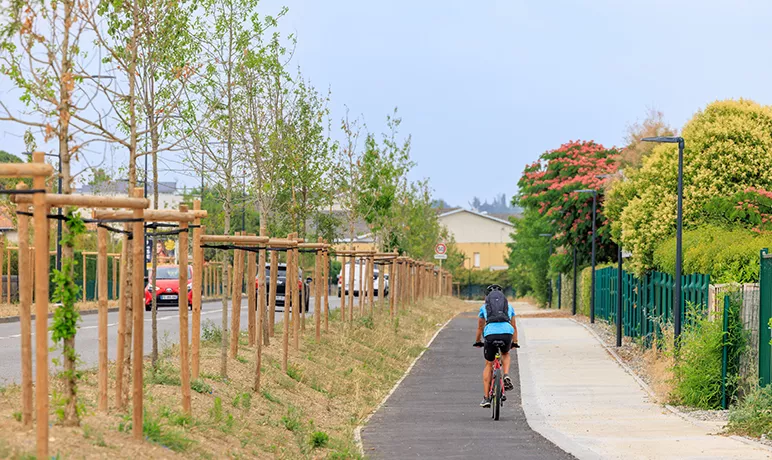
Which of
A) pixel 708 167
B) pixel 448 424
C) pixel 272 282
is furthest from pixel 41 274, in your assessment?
pixel 708 167

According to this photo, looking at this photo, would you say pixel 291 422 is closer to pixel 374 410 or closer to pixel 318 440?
pixel 318 440

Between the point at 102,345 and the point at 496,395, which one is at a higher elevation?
the point at 102,345

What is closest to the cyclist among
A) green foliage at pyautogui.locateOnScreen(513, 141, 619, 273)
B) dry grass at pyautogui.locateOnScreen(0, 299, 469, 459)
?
Answer: dry grass at pyautogui.locateOnScreen(0, 299, 469, 459)

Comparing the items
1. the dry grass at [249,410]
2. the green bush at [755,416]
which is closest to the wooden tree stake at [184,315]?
the dry grass at [249,410]

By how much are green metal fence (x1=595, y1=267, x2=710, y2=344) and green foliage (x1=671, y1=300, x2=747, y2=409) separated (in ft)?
A: 5.65

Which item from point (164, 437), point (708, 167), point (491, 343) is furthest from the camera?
point (708, 167)

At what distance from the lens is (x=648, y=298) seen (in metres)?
27.7

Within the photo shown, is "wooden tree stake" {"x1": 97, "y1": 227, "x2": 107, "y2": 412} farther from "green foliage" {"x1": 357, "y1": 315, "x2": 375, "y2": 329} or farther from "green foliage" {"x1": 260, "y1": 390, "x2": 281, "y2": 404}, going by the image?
"green foliage" {"x1": 357, "y1": 315, "x2": 375, "y2": 329}

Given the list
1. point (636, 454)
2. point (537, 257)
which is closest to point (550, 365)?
point (636, 454)

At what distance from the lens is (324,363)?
20109mm

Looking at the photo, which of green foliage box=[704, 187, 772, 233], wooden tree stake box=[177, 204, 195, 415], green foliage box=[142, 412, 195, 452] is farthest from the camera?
green foliage box=[704, 187, 772, 233]

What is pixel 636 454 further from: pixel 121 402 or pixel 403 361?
pixel 403 361

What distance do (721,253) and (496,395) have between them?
236 inches

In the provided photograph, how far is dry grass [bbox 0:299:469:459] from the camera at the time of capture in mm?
8352
